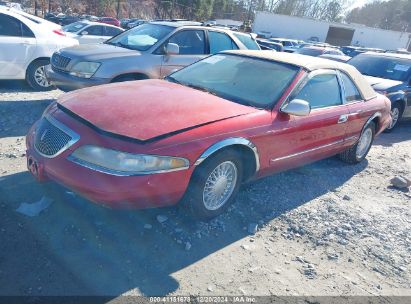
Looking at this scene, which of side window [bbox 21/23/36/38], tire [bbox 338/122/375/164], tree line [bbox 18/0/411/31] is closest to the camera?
tire [bbox 338/122/375/164]

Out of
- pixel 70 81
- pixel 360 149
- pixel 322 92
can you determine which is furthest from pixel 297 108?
pixel 70 81

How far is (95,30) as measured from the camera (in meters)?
13.4

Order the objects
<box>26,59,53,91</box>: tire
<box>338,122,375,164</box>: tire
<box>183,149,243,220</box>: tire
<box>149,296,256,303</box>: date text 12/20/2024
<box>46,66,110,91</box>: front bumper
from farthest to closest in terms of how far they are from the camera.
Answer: <box>26,59,53,91</box>: tire, <box>46,66,110,91</box>: front bumper, <box>338,122,375,164</box>: tire, <box>183,149,243,220</box>: tire, <box>149,296,256,303</box>: date text 12/20/2024

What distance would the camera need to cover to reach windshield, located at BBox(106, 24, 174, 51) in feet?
22.0

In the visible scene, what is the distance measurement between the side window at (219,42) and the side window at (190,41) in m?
0.19

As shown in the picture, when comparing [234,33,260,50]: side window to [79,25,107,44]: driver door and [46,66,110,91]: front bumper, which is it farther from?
[79,25,107,44]: driver door

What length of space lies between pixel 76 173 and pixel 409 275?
308 cm

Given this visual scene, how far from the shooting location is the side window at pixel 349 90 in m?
5.02

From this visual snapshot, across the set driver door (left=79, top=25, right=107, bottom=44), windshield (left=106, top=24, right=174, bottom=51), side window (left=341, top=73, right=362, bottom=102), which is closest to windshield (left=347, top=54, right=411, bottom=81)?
side window (left=341, top=73, right=362, bottom=102)

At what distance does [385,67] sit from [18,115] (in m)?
8.15

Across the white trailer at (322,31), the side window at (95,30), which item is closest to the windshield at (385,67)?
the side window at (95,30)

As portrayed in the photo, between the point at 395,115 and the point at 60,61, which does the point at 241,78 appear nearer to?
the point at 60,61

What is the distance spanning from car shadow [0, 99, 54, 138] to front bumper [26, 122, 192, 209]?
252 cm

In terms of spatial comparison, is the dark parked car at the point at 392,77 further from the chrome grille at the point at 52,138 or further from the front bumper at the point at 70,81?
the chrome grille at the point at 52,138
